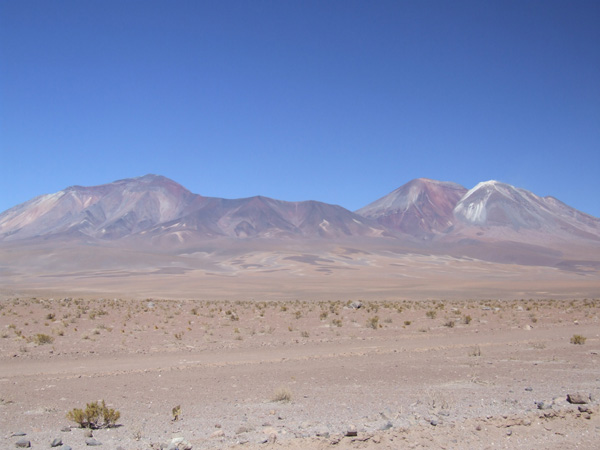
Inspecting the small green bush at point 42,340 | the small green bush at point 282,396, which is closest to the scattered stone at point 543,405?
Result: the small green bush at point 282,396

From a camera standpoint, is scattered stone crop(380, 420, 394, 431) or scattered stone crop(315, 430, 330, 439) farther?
scattered stone crop(380, 420, 394, 431)

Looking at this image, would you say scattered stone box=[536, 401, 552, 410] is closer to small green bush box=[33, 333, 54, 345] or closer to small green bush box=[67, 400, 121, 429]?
small green bush box=[67, 400, 121, 429]

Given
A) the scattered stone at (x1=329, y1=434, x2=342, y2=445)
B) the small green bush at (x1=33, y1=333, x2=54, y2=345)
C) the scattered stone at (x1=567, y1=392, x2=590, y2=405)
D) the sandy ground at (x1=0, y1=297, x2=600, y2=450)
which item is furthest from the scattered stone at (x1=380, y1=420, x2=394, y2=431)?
the small green bush at (x1=33, y1=333, x2=54, y2=345)

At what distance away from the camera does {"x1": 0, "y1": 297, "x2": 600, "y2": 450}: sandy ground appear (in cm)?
765

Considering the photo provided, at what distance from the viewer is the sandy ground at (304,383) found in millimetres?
7648

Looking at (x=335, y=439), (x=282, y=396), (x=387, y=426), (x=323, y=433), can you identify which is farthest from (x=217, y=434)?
(x=282, y=396)

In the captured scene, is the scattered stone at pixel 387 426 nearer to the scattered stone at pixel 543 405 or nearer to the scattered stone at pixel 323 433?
the scattered stone at pixel 323 433

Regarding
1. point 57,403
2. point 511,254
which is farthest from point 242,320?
point 511,254

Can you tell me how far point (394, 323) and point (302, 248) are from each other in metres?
153

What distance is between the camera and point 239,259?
487 feet

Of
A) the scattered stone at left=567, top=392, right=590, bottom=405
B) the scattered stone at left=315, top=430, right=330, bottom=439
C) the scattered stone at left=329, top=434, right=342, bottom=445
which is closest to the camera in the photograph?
the scattered stone at left=329, top=434, right=342, bottom=445

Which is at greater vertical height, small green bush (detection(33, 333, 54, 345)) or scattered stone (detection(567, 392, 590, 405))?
scattered stone (detection(567, 392, 590, 405))

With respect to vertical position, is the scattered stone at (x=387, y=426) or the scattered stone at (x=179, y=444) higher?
the scattered stone at (x=387, y=426)

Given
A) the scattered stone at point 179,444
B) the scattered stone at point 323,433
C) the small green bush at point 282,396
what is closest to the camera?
the scattered stone at point 179,444
